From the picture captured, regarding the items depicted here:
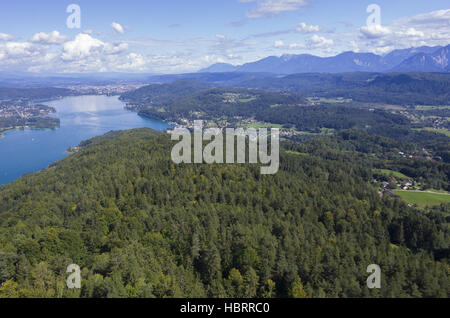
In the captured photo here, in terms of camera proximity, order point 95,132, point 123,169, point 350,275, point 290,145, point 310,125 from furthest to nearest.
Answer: point 310,125 → point 95,132 → point 290,145 → point 123,169 → point 350,275

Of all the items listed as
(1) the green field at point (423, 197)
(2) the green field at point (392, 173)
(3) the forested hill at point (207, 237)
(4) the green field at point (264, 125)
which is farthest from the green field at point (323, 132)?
(3) the forested hill at point (207, 237)

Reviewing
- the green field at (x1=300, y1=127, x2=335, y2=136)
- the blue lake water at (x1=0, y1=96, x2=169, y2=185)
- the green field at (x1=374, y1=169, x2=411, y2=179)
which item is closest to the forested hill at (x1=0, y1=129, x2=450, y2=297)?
the green field at (x1=374, y1=169, x2=411, y2=179)

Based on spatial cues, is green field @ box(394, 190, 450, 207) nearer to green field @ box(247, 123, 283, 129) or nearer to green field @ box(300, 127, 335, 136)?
green field @ box(300, 127, 335, 136)

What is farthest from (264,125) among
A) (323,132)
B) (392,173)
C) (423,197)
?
(423,197)

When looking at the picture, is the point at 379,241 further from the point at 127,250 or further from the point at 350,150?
the point at 350,150

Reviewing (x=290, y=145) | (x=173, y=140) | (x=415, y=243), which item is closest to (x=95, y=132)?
(x=173, y=140)
